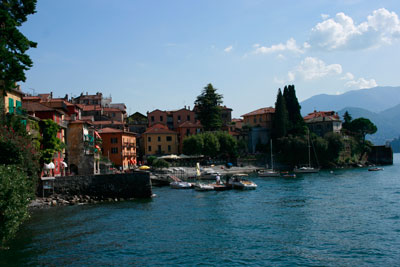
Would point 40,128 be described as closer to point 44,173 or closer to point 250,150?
point 44,173

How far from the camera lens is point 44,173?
45.9 meters

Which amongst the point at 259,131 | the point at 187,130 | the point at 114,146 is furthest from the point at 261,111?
the point at 114,146

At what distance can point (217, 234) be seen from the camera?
95.0 feet

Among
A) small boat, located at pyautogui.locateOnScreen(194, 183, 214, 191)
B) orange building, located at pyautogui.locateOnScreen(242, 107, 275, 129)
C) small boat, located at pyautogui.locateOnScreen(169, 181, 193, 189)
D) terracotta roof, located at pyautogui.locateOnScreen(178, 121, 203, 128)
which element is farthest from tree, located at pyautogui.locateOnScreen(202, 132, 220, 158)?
small boat, located at pyautogui.locateOnScreen(194, 183, 214, 191)

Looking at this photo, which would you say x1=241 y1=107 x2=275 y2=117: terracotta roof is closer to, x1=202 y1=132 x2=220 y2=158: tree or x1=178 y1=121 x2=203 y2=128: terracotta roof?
x1=178 y1=121 x2=203 y2=128: terracotta roof

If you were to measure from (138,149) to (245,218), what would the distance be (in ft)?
235

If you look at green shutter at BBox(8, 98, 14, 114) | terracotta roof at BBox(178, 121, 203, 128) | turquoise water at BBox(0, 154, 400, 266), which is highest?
terracotta roof at BBox(178, 121, 203, 128)

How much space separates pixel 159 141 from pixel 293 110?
3608 centimetres

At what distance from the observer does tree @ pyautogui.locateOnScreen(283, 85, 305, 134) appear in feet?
348

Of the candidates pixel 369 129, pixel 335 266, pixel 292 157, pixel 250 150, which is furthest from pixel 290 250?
pixel 369 129

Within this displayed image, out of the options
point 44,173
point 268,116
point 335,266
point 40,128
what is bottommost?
point 335,266

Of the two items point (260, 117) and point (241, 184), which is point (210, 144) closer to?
point (260, 117)

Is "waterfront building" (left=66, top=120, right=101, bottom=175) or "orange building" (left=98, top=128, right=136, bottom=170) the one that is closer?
"waterfront building" (left=66, top=120, right=101, bottom=175)

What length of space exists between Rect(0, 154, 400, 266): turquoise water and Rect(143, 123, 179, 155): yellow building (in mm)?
53633
